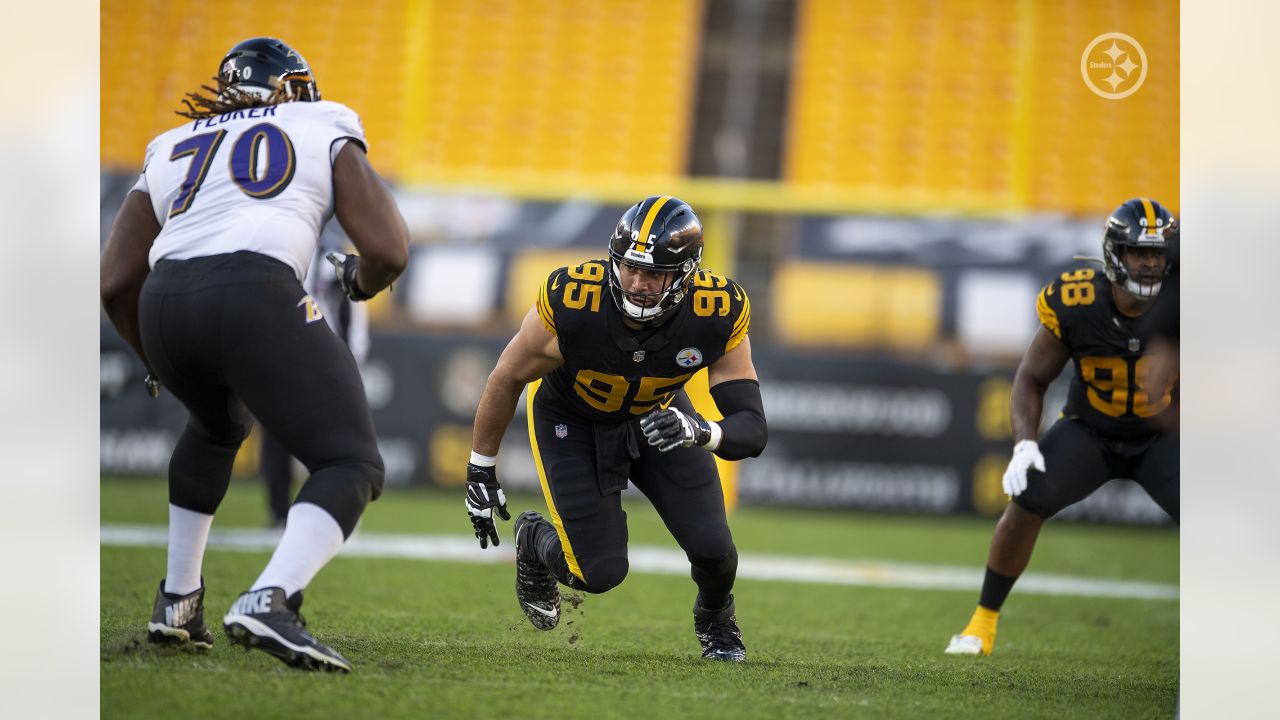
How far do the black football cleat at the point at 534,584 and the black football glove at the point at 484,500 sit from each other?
0.76ft

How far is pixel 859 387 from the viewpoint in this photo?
762cm

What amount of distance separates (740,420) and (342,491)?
99 centimetres

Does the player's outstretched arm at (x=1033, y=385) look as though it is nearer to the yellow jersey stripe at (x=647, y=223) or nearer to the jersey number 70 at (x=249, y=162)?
the yellow jersey stripe at (x=647, y=223)

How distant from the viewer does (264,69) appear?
2.90 m

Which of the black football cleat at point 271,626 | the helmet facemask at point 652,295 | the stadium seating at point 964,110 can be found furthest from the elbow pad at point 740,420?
the stadium seating at point 964,110

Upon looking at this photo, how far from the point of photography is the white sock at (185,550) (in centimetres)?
299

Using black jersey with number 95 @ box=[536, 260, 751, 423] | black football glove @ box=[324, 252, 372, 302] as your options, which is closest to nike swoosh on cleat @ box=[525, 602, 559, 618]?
black jersey with number 95 @ box=[536, 260, 751, 423]

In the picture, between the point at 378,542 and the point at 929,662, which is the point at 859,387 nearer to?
the point at 378,542

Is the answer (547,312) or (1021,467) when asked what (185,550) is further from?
(1021,467)

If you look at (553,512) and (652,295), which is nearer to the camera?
(652,295)

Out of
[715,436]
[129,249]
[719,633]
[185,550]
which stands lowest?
[719,633]

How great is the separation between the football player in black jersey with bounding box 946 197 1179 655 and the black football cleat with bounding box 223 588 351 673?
6.32 ft

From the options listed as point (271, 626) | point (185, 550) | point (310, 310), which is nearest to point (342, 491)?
point (271, 626)

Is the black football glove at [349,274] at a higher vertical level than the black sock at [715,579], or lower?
higher
